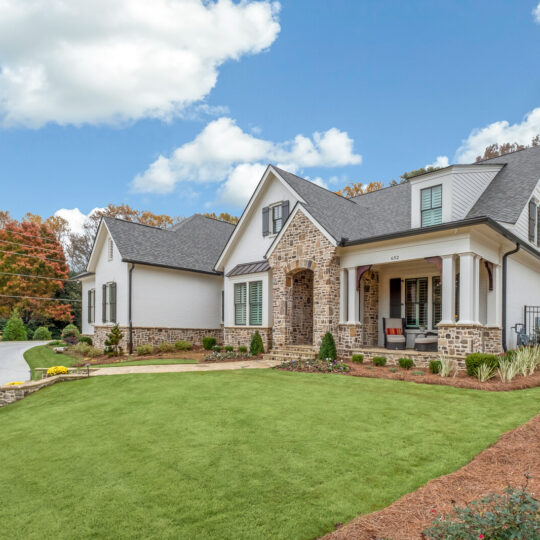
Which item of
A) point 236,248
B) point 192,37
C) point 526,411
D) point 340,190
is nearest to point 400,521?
point 526,411

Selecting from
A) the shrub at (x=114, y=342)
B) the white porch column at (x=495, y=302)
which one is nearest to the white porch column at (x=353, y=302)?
the white porch column at (x=495, y=302)

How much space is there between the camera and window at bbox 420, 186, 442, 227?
13.5 m

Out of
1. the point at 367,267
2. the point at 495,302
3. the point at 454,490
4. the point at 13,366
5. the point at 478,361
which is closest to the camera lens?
the point at 454,490

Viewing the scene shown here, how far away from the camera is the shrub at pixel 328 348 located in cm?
1302

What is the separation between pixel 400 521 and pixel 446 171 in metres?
12.5

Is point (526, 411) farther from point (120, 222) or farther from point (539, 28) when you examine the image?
point (120, 222)

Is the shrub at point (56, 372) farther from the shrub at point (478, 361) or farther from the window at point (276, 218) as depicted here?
the shrub at point (478, 361)

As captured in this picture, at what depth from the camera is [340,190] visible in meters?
34.2

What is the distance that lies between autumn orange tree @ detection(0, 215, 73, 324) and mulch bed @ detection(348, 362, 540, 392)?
104 ft

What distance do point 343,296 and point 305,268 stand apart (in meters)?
1.75

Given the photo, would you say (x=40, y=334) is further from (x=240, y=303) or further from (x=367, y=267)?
(x=367, y=267)

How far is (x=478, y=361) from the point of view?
32.0 ft

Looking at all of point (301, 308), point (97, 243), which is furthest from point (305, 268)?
point (97, 243)

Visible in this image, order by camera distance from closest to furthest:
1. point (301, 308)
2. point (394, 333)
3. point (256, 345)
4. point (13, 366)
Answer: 1. point (394, 333)
2. point (256, 345)
3. point (301, 308)
4. point (13, 366)
